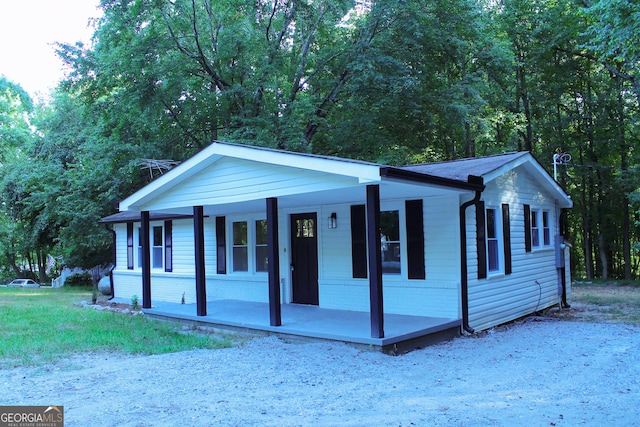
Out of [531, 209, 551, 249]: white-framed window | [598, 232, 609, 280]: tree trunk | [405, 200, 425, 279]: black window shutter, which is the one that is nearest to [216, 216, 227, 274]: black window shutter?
[405, 200, 425, 279]: black window shutter

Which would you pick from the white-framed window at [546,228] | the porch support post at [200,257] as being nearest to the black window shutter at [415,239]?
the porch support post at [200,257]

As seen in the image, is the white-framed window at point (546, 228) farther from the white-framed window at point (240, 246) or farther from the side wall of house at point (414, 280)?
the white-framed window at point (240, 246)

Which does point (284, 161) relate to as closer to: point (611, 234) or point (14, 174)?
point (611, 234)

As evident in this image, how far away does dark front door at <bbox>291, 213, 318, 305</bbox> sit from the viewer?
10.2 meters

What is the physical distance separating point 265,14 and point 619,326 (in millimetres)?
14407

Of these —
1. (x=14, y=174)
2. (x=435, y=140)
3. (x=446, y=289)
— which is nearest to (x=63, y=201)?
(x=14, y=174)

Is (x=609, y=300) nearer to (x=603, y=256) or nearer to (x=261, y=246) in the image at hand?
(x=603, y=256)

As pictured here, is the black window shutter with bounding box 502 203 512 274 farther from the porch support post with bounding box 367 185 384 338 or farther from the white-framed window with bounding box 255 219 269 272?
the white-framed window with bounding box 255 219 269 272

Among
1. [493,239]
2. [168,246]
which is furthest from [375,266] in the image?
[168,246]

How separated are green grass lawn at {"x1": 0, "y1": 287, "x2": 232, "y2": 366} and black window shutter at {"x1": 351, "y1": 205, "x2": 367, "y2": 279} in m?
2.82

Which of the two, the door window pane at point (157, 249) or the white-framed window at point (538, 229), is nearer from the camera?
the white-framed window at point (538, 229)

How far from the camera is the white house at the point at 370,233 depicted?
7.36 m

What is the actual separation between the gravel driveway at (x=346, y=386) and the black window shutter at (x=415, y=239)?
1.56m

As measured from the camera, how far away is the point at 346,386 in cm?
509
